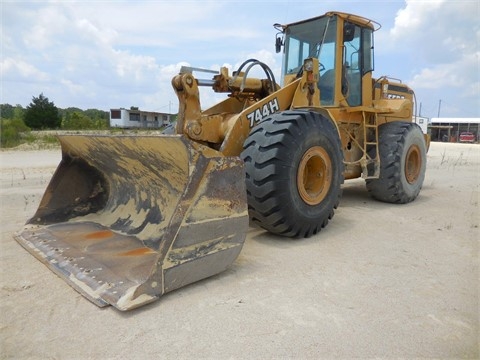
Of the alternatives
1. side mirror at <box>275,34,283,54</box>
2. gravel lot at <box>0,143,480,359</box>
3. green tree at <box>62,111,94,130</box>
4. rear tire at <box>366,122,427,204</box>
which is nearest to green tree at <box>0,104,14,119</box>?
green tree at <box>62,111,94,130</box>

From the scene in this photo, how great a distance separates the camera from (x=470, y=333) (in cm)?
230

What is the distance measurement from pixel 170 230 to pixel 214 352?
0.88 metres

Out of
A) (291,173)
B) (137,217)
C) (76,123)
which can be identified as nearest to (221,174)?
(291,173)

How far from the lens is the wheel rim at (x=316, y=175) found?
13.1ft

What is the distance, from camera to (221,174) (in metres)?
2.91

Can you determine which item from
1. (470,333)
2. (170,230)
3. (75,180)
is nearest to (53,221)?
(75,180)

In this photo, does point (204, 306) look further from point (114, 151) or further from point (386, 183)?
point (386, 183)

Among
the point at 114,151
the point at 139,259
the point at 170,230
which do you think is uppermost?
the point at 114,151

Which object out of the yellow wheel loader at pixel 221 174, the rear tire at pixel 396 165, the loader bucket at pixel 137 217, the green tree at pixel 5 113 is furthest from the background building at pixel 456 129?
the loader bucket at pixel 137 217

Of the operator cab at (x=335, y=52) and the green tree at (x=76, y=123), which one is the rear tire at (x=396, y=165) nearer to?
the operator cab at (x=335, y=52)

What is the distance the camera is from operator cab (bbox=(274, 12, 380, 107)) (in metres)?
5.17

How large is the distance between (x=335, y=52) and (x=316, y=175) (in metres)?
1.94

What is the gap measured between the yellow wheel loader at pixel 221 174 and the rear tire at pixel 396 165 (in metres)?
0.02

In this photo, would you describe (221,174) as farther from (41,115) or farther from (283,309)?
(41,115)
